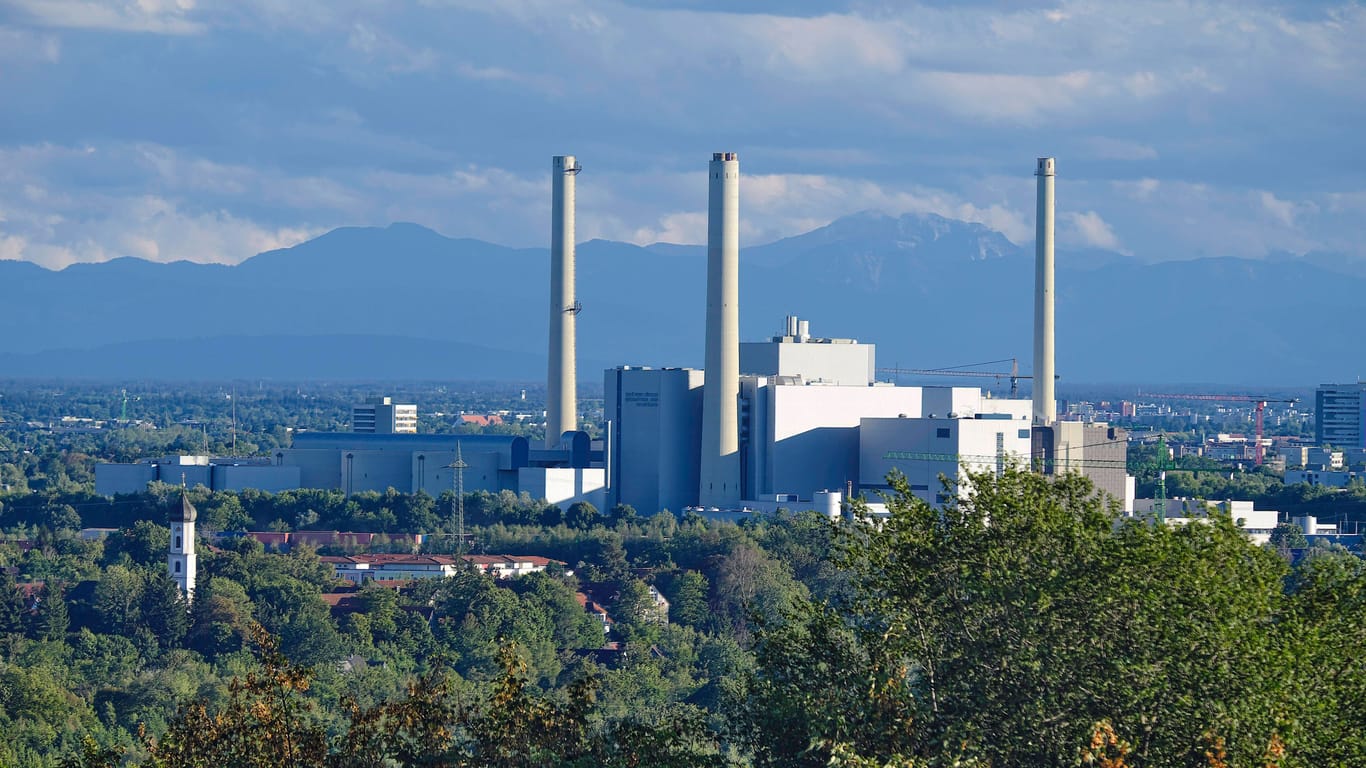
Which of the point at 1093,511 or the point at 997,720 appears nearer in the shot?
the point at 997,720

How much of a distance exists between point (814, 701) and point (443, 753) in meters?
4.60

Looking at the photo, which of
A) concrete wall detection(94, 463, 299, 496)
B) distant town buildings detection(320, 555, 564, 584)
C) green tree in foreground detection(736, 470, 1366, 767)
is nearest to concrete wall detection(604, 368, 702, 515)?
distant town buildings detection(320, 555, 564, 584)

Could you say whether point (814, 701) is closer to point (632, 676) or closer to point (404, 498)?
point (632, 676)

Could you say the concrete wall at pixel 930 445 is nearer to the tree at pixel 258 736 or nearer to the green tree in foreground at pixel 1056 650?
the green tree in foreground at pixel 1056 650

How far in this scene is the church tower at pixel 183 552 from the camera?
3794 inches

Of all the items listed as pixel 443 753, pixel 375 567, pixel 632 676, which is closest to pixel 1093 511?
pixel 443 753

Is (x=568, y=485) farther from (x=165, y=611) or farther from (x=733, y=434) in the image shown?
(x=165, y=611)

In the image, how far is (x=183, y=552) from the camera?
97938 mm

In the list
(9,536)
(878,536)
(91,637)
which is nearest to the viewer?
(878,536)

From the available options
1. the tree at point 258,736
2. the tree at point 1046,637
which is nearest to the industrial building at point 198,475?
the tree at point 258,736

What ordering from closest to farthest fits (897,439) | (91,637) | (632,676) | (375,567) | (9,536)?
(632,676), (91,637), (375,567), (897,439), (9,536)

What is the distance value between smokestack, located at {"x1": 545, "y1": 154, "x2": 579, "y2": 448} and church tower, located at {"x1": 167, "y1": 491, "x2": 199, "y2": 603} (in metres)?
34.8

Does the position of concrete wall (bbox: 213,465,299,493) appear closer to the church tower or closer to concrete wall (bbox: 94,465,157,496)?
concrete wall (bbox: 94,465,157,496)

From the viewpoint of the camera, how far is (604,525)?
119125 mm
